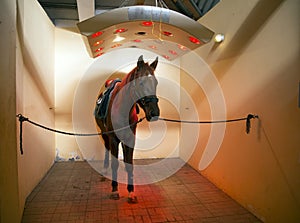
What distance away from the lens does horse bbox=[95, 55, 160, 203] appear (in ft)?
6.75

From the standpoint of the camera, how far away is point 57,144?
4016 millimetres

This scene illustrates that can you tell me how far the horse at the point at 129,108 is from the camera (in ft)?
6.75

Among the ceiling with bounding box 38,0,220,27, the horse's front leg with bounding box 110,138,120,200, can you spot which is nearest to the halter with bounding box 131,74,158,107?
the horse's front leg with bounding box 110,138,120,200

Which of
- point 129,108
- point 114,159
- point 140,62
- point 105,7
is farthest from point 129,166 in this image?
point 105,7

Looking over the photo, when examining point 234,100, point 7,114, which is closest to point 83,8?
point 7,114

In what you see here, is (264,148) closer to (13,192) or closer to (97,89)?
(13,192)

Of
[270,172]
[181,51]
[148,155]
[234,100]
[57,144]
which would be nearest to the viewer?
[270,172]

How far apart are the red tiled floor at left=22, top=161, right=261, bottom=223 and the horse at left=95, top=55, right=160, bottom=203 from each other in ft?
0.68

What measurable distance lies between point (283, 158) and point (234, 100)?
88 cm

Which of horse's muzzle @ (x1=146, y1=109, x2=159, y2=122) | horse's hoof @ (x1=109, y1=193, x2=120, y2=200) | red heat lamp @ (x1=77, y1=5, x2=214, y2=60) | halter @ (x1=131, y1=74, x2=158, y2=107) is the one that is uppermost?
red heat lamp @ (x1=77, y1=5, x2=214, y2=60)

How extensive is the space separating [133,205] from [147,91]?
48.4 inches

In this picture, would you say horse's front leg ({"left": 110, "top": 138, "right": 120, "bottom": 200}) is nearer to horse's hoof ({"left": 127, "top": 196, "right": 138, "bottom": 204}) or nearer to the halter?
horse's hoof ({"left": 127, "top": 196, "right": 138, "bottom": 204})

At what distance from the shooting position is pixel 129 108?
240 cm

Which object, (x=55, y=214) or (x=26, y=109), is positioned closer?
(x=55, y=214)
